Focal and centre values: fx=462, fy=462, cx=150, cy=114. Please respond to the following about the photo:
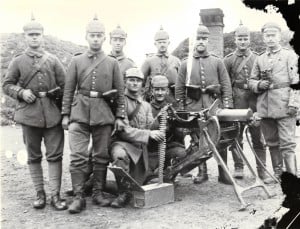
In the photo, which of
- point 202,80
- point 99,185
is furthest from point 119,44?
point 99,185

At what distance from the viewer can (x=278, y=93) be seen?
612 centimetres

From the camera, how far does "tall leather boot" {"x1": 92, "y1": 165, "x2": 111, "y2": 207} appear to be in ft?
17.6

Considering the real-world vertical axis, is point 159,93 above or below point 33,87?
below

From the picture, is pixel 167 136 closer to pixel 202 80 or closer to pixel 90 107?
pixel 202 80

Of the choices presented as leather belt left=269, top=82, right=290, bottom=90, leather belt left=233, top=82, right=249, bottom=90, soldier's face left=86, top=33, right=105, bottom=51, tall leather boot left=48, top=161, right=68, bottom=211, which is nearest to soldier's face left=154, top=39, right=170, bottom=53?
leather belt left=233, top=82, right=249, bottom=90

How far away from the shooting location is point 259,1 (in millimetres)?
3281

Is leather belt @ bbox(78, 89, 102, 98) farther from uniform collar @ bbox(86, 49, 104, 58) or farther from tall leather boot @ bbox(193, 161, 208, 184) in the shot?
tall leather boot @ bbox(193, 161, 208, 184)

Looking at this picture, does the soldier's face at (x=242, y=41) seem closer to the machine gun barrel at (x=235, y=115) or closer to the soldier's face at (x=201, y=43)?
the soldier's face at (x=201, y=43)

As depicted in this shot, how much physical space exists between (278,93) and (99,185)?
104 inches

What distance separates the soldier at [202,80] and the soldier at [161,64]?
0.67 meters

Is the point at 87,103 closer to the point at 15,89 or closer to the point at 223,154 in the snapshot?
the point at 15,89

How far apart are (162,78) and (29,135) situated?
1.76 metres

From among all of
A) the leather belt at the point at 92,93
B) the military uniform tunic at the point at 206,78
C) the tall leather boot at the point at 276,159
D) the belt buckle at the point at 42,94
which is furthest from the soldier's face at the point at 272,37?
the belt buckle at the point at 42,94

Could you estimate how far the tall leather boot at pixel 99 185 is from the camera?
5364mm
